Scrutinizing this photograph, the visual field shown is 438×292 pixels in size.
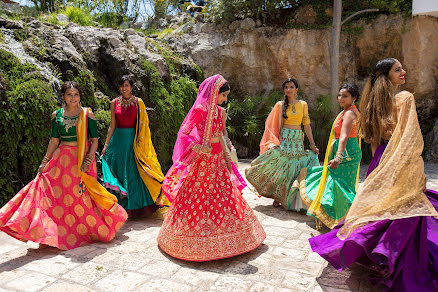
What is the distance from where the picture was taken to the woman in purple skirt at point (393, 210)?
2518 millimetres

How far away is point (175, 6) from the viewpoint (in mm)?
13242

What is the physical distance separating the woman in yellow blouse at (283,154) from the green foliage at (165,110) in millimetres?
3016

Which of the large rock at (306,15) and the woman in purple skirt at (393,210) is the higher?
the large rock at (306,15)

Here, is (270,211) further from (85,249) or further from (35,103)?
(35,103)

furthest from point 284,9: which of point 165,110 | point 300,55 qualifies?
point 165,110

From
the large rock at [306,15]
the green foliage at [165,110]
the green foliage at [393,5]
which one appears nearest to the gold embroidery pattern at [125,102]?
the green foliage at [165,110]

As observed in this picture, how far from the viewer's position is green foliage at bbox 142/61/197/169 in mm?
7613

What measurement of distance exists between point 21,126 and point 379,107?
463cm

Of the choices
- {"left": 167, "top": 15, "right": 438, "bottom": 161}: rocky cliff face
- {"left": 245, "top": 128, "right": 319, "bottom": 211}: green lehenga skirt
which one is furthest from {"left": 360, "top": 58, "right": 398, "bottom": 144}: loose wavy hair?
{"left": 167, "top": 15, "right": 438, "bottom": 161}: rocky cliff face

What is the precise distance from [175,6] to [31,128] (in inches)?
378

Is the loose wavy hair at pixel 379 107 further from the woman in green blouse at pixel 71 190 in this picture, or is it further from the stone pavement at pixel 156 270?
the woman in green blouse at pixel 71 190

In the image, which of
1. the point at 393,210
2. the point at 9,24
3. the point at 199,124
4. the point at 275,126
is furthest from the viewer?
the point at 9,24

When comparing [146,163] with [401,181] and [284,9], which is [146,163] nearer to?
[401,181]

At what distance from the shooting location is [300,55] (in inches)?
424
